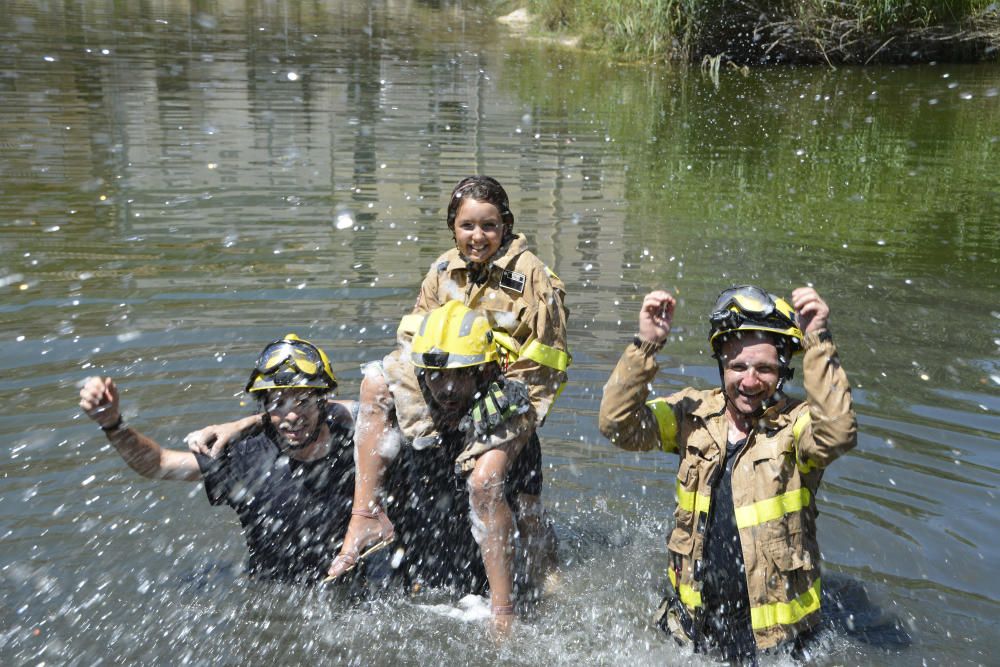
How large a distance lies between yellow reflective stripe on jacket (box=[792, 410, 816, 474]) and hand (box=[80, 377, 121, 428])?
2715 millimetres

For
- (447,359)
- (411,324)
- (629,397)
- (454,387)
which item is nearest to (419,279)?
(411,324)

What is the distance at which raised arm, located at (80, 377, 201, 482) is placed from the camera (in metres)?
4.48

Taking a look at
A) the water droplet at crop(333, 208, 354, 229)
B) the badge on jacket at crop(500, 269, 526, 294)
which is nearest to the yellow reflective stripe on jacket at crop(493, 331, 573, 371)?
the badge on jacket at crop(500, 269, 526, 294)

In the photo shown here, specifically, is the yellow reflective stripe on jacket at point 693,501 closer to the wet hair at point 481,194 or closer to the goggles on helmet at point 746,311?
the goggles on helmet at point 746,311

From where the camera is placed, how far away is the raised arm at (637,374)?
403 cm

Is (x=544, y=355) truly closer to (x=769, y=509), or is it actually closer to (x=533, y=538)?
(x=533, y=538)

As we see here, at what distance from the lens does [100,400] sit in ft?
14.7

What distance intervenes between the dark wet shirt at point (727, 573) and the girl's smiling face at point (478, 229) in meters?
1.48

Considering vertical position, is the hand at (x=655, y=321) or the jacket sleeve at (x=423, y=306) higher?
the hand at (x=655, y=321)

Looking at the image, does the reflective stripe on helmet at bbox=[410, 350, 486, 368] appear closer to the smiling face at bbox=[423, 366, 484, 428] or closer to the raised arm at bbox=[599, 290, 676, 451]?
the smiling face at bbox=[423, 366, 484, 428]

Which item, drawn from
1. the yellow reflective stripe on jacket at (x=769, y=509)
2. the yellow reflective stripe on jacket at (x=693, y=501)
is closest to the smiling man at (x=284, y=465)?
the yellow reflective stripe on jacket at (x=693, y=501)

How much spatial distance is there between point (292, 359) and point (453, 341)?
30.8 inches

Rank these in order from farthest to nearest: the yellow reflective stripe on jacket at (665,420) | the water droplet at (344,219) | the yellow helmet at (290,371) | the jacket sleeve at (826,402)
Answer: the water droplet at (344,219) < the yellow helmet at (290,371) < the yellow reflective stripe on jacket at (665,420) < the jacket sleeve at (826,402)

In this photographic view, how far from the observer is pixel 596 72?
23.4 meters
